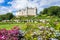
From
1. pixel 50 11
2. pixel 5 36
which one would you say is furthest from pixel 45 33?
pixel 50 11

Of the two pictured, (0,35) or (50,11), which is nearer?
(0,35)

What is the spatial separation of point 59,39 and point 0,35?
1.63 meters

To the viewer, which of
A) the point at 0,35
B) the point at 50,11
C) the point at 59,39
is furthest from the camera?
the point at 50,11

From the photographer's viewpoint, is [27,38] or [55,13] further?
[55,13]

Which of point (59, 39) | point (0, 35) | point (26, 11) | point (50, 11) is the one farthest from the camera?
point (26, 11)

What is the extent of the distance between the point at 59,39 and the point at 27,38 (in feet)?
2.94

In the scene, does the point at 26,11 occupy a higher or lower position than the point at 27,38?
lower

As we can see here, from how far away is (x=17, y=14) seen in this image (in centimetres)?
11231

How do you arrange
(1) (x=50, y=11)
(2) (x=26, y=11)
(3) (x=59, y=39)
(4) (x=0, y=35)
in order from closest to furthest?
(4) (x=0, y=35) → (3) (x=59, y=39) → (1) (x=50, y=11) → (2) (x=26, y=11)

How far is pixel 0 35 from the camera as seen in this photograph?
615 cm

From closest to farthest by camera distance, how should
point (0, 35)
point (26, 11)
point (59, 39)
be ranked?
1. point (0, 35)
2. point (59, 39)
3. point (26, 11)

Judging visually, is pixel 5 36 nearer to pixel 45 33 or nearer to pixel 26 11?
pixel 45 33

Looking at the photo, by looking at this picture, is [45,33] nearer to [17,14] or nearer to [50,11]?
[50,11]

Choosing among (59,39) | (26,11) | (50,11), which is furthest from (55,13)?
(59,39)
